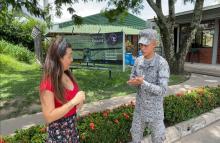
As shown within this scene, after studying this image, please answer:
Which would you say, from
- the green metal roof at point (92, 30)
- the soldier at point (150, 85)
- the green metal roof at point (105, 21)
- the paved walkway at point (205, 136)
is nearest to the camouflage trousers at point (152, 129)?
the soldier at point (150, 85)

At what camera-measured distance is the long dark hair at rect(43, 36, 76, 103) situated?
82.4 inches

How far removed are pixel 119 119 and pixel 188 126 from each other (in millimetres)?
1468

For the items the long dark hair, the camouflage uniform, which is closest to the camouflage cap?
the camouflage uniform

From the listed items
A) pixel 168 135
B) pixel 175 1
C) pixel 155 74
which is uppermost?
pixel 175 1

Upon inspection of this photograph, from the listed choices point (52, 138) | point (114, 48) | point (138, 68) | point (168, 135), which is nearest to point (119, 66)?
point (114, 48)

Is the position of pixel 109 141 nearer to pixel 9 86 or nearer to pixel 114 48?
pixel 114 48

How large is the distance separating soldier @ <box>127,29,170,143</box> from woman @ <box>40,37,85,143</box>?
84cm

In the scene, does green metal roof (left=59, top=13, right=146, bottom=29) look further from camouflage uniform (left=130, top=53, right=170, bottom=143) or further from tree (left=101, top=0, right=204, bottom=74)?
camouflage uniform (left=130, top=53, right=170, bottom=143)

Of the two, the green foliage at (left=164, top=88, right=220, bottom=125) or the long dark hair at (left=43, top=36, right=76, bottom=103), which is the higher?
the long dark hair at (left=43, top=36, right=76, bottom=103)

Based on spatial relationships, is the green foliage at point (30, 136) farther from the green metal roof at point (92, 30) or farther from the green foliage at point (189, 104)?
the green metal roof at point (92, 30)

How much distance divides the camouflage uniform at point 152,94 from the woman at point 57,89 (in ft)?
3.08

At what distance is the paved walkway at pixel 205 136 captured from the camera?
4395 millimetres

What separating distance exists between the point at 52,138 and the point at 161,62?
4.77 ft

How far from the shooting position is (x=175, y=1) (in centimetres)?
1122
